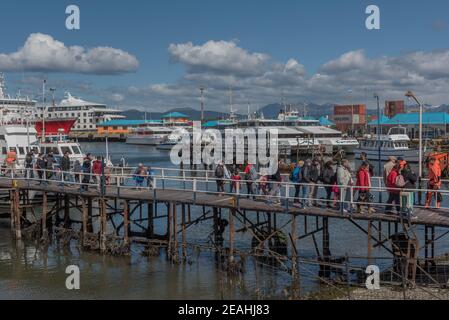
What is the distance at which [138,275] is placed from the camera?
21.4 m

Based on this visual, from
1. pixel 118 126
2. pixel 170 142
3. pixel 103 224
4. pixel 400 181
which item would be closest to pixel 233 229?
pixel 103 224

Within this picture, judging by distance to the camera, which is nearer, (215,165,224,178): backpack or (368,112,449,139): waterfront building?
(215,165,224,178): backpack

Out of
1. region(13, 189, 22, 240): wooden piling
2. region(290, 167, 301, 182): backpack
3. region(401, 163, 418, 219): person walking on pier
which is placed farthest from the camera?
region(13, 189, 22, 240): wooden piling

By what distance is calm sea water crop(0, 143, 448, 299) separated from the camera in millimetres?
19391

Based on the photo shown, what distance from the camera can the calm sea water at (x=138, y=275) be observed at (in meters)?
19.4

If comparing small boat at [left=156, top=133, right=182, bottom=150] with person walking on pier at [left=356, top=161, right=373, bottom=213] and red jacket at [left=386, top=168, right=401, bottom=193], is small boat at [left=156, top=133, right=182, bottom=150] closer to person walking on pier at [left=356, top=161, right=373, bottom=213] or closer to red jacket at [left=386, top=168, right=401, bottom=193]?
person walking on pier at [left=356, top=161, right=373, bottom=213]

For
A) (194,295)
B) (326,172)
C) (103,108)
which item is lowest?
(194,295)

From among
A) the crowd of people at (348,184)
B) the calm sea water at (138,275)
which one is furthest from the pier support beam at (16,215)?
the crowd of people at (348,184)

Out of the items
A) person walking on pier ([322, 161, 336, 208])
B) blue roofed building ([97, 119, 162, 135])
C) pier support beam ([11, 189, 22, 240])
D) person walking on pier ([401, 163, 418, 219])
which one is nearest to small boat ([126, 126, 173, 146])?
blue roofed building ([97, 119, 162, 135])

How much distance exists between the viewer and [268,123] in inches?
4065

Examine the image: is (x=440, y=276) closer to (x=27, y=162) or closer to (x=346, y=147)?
(x=27, y=162)

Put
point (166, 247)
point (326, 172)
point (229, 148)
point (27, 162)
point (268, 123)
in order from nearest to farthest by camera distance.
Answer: point (326, 172) → point (166, 247) → point (27, 162) → point (229, 148) → point (268, 123)
